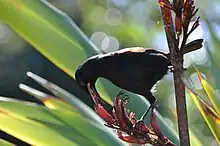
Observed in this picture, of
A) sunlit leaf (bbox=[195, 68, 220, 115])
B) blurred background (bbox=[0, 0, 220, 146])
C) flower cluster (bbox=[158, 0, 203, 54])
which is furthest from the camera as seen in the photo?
blurred background (bbox=[0, 0, 220, 146])

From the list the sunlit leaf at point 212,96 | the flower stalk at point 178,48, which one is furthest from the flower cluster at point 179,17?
the sunlit leaf at point 212,96

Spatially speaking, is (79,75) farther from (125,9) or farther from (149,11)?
(125,9)

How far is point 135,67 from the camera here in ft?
1.90

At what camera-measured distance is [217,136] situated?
0.85m

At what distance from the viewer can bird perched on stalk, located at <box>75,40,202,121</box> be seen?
573 millimetres

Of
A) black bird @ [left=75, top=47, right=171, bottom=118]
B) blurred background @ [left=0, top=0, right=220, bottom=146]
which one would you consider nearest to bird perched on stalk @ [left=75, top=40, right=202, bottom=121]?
black bird @ [left=75, top=47, right=171, bottom=118]

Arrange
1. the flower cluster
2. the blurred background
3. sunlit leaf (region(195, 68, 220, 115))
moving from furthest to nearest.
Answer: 1. the blurred background
2. sunlit leaf (region(195, 68, 220, 115))
3. the flower cluster

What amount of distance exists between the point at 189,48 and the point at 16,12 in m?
0.59

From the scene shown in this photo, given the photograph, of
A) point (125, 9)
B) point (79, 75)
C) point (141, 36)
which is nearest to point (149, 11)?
point (125, 9)

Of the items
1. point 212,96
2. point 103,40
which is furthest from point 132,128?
point 103,40

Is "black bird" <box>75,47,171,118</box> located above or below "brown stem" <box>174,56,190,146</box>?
above

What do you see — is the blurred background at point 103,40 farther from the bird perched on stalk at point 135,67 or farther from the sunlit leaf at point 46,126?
the bird perched on stalk at point 135,67

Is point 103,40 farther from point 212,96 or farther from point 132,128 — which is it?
point 132,128

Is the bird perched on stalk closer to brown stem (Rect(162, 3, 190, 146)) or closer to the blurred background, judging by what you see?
brown stem (Rect(162, 3, 190, 146))
